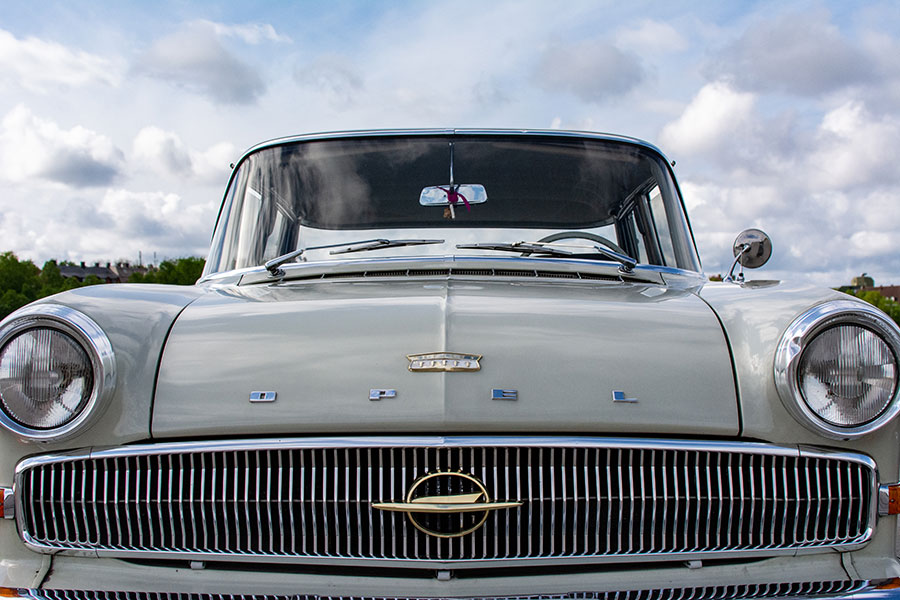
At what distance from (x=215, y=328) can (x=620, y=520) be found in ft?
3.74

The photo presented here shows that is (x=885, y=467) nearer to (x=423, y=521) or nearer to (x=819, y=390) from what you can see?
(x=819, y=390)

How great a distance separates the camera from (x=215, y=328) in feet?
6.74

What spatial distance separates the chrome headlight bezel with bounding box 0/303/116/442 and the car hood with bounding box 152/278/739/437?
0.42 feet

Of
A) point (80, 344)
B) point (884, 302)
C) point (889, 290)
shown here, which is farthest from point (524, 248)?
point (889, 290)

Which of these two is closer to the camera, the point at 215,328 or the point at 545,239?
the point at 215,328

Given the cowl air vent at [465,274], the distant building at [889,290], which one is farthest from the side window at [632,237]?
the distant building at [889,290]

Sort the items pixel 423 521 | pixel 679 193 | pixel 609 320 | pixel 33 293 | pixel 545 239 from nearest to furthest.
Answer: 1. pixel 423 521
2. pixel 609 320
3. pixel 545 239
4. pixel 679 193
5. pixel 33 293

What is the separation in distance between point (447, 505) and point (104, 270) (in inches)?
4949

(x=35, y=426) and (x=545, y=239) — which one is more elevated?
(x=545, y=239)

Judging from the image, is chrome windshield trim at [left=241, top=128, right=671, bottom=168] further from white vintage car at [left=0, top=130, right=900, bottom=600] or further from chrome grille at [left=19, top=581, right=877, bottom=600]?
chrome grille at [left=19, top=581, right=877, bottom=600]

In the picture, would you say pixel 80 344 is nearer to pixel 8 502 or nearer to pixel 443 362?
pixel 8 502

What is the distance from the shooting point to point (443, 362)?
1865 millimetres

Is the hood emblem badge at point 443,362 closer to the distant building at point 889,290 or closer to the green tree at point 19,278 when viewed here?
the green tree at point 19,278

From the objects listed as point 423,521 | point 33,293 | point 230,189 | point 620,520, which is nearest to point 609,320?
point 620,520
